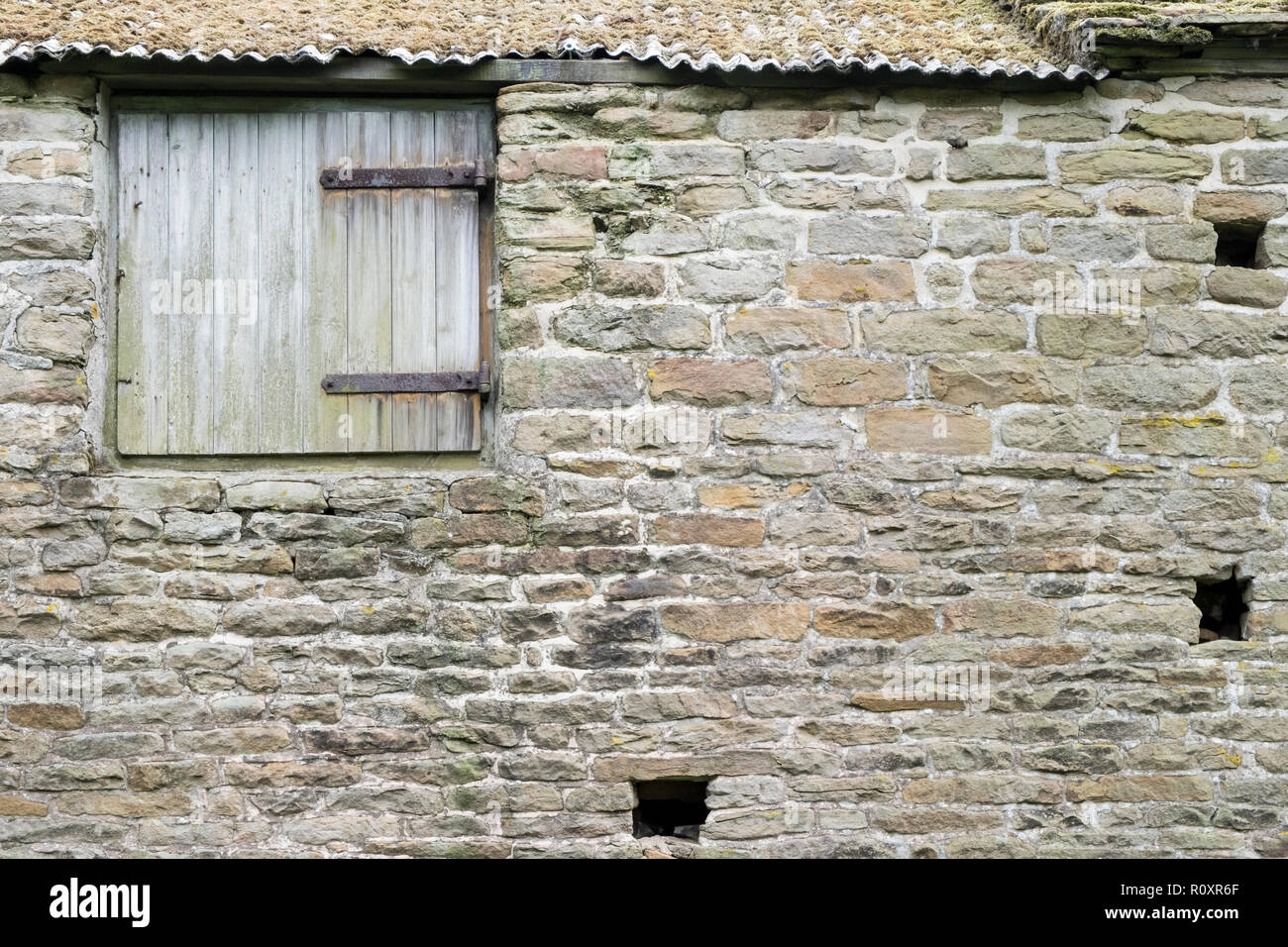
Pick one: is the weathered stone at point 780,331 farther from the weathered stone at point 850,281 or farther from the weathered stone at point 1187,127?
the weathered stone at point 1187,127

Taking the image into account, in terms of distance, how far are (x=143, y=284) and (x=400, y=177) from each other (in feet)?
3.41

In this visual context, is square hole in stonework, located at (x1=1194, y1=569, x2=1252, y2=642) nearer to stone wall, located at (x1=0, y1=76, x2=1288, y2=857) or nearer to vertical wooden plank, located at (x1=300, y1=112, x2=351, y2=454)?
stone wall, located at (x1=0, y1=76, x2=1288, y2=857)

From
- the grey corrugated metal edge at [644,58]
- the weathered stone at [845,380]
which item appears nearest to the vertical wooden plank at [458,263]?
the grey corrugated metal edge at [644,58]

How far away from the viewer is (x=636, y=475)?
4125mm

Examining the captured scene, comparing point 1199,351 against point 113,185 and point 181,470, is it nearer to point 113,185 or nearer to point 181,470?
point 181,470

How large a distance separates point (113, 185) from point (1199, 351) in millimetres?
4099

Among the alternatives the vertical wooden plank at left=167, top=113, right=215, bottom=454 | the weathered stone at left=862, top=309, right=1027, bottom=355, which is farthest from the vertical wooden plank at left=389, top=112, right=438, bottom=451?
the weathered stone at left=862, top=309, right=1027, bottom=355

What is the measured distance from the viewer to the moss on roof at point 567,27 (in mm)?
4098

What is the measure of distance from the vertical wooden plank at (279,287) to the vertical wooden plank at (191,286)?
0.19m

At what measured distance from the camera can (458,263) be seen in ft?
14.1

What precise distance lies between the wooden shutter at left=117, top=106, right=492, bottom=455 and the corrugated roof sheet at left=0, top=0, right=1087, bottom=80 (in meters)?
0.29

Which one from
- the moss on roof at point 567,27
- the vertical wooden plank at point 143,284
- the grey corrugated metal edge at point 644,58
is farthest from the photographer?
the vertical wooden plank at point 143,284

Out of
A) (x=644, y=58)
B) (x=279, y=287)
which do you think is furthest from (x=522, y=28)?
(x=279, y=287)

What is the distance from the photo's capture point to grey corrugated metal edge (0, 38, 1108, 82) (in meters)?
3.97
